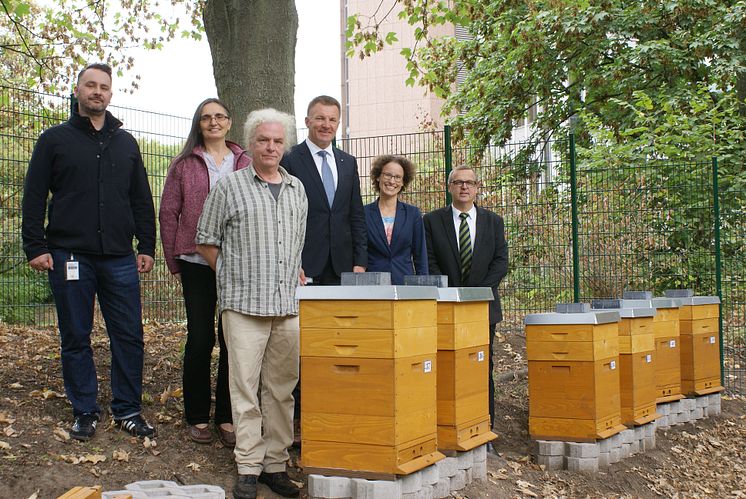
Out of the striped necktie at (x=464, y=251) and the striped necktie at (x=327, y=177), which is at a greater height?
the striped necktie at (x=327, y=177)

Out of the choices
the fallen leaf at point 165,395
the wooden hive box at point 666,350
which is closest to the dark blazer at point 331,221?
the fallen leaf at point 165,395

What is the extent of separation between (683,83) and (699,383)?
308 inches

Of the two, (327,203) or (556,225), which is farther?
(556,225)

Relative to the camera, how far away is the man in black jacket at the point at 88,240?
16.6 feet

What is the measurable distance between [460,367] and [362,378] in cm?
121

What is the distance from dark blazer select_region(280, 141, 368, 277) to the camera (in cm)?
542

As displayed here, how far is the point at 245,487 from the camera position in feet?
15.0

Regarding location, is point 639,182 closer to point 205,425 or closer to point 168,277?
point 168,277

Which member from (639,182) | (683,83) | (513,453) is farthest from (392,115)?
(513,453)

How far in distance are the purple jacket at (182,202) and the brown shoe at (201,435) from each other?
42.7 inches

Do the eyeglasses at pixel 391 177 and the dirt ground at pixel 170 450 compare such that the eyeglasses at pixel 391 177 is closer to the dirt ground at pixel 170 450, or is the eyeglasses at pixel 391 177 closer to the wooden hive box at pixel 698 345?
the dirt ground at pixel 170 450

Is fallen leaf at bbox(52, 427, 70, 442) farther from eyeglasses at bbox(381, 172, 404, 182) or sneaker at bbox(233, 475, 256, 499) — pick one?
eyeglasses at bbox(381, 172, 404, 182)

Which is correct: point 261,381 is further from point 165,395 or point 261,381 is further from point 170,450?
point 165,395

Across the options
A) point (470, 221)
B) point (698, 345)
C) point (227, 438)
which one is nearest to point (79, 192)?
point (227, 438)
